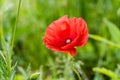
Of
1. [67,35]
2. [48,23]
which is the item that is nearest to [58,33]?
[67,35]

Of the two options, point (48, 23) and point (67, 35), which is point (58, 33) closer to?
point (67, 35)

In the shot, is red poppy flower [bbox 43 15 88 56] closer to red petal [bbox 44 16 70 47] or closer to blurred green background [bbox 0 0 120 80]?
red petal [bbox 44 16 70 47]

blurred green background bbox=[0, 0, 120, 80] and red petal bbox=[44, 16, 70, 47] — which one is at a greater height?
blurred green background bbox=[0, 0, 120, 80]

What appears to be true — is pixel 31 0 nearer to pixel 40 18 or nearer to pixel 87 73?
pixel 40 18

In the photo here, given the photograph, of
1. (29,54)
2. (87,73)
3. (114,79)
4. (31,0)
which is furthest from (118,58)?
(31,0)

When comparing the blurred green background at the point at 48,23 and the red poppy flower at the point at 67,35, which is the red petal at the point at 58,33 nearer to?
the red poppy flower at the point at 67,35

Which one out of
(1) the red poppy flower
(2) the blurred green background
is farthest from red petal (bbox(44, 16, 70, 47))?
(2) the blurred green background

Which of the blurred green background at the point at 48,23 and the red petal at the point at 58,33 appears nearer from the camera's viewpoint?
the red petal at the point at 58,33

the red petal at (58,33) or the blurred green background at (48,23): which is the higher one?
the blurred green background at (48,23)

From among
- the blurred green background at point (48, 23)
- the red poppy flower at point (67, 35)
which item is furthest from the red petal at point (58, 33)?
the blurred green background at point (48, 23)
